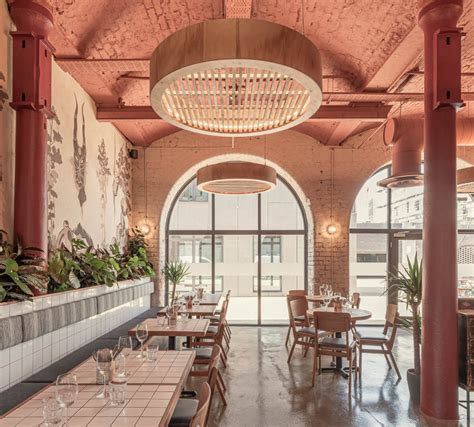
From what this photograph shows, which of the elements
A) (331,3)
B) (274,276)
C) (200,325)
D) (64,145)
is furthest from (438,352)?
(274,276)

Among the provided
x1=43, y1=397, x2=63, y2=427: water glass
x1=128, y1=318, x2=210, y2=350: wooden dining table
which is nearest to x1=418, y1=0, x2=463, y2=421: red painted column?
x1=128, y1=318, x2=210, y2=350: wooden dining table

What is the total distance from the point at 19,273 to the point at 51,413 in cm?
220

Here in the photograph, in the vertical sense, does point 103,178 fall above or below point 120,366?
above

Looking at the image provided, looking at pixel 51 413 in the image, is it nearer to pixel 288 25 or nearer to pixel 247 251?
pixel 288 25

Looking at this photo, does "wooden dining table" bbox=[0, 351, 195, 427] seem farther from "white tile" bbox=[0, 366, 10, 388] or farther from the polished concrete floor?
the polished concrete floor

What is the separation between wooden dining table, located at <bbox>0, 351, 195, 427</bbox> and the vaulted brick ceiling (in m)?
3.71

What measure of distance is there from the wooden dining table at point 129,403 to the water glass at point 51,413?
0.33 feet

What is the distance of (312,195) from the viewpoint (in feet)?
30.5

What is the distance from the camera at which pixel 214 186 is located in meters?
6.79

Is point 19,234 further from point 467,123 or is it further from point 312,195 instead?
point 467,123

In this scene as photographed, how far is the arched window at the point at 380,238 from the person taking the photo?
9625 mm

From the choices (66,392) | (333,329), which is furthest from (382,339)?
(66,392)

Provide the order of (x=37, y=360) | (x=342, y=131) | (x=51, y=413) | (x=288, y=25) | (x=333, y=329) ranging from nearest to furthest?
(x=51, y=413) < (x=37, y=360) < (x=333, y=329) < (x=288, y=25) < (x=342, y=131)

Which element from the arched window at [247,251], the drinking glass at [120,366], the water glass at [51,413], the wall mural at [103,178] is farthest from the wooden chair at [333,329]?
the arched window at [247,251]
